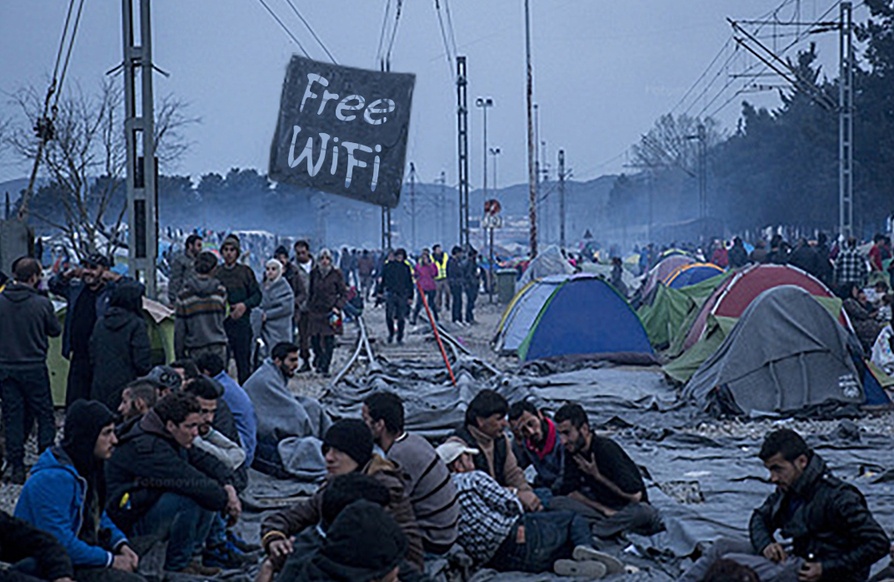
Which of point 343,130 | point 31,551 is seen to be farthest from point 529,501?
point 343,130

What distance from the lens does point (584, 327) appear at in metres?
19.9

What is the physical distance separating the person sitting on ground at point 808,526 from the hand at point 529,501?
1364mm

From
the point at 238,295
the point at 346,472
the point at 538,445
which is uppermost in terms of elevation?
the point at 238,295

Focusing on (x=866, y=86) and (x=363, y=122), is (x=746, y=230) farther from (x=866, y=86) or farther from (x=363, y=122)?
(x=363, y=122)

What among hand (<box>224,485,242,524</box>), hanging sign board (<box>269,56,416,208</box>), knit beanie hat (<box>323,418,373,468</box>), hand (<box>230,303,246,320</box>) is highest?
hanging sign board (<box>269,56,416,208</box>)

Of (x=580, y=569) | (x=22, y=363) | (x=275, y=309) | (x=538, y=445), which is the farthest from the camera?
(x=275, y=309)

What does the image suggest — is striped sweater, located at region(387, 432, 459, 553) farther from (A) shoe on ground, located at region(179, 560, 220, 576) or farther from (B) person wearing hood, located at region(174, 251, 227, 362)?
(B) person wearing hood, located at region(174, 251, 227, 362)

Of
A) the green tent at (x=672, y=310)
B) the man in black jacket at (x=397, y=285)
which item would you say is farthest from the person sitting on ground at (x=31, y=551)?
the man in black jacket at (x=397, y=285)

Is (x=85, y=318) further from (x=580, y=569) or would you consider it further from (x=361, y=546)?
(x=361, y=546)

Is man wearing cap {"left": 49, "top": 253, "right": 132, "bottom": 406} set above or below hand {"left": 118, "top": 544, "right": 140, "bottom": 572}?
above

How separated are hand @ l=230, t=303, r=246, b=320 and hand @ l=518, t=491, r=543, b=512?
6429mm

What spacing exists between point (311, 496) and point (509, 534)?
1.21 meters

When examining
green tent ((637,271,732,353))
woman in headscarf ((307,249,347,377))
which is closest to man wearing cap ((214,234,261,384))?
woman in headscarf ((307,249,347,377))

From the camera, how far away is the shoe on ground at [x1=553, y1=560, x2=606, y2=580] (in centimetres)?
719
